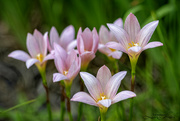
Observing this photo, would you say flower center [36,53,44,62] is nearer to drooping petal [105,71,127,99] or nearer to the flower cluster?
the flower cluster

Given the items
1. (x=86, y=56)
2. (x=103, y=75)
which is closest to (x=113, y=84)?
(x=103, y=75)

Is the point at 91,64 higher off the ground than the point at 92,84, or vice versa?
Result: the point at 92,84

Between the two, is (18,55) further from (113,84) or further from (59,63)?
(113,84)

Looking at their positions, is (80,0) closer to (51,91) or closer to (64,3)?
(64,3)

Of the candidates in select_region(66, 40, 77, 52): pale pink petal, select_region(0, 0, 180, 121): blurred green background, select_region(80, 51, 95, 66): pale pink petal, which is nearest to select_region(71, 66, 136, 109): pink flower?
select_region(80, 51, 95, 66): pale pink petal

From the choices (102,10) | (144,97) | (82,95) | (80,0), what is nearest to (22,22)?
(80,0)

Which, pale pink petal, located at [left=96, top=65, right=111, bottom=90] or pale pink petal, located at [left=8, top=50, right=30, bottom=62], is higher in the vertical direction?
pale pink petal, located at [left=8, top=50, right=30, bottom=62]
